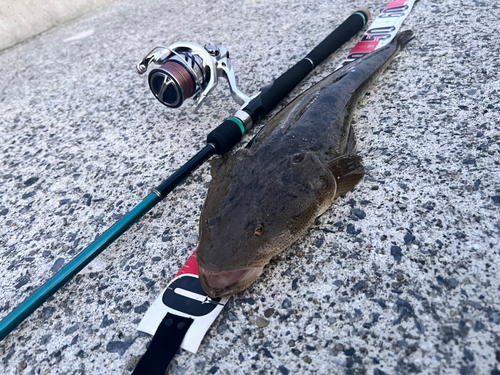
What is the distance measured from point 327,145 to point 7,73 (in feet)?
13.0

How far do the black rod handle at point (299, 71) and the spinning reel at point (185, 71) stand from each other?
0.17 m

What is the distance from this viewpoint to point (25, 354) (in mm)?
1661

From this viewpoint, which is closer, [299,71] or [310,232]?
[310,232]

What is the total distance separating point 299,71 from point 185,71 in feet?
3.15

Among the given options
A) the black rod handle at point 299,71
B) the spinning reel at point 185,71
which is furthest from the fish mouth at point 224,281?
the spinning reel at point 185,71

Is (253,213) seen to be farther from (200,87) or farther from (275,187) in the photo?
(200,87)

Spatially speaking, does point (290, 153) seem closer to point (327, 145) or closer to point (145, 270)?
point (327, 145)

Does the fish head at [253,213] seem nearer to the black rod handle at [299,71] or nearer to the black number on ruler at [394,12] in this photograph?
the black rod handle at [299,71]

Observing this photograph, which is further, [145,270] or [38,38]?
[38,38]

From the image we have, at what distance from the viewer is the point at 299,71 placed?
9.35ft

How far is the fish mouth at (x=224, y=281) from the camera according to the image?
1554 millimetres

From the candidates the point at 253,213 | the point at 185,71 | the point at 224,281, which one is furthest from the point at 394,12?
the point at 224,281

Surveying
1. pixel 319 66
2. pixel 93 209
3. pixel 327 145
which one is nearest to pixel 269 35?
pixel 319 66

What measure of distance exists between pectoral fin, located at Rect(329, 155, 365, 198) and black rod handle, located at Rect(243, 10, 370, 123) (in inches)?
31.7
